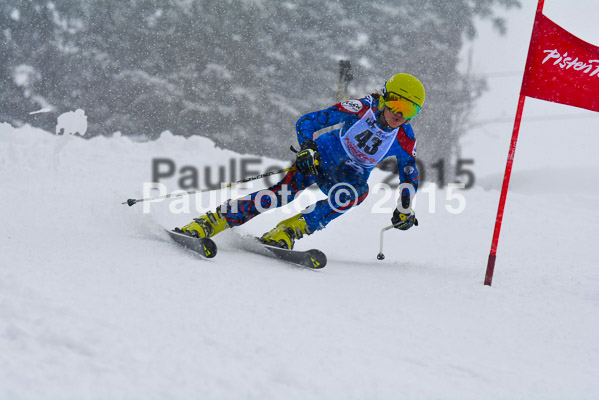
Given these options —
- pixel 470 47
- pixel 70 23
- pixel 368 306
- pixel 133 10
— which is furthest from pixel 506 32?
pixel 368 306

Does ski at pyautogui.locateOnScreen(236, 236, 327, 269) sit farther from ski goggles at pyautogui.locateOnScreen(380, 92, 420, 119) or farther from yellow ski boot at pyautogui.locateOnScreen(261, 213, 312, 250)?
ski goggles at pyautogui.locateOnScreen(380, 92, 420, 119)

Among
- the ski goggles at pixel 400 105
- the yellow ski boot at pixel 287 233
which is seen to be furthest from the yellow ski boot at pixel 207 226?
the ski goggles at pixel 400 105

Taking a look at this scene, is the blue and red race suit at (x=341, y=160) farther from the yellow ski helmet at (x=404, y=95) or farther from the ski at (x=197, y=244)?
the ski at (x=197, y=244)

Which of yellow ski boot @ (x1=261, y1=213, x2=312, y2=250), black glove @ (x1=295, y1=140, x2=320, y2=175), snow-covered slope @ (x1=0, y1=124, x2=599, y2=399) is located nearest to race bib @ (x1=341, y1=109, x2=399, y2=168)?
black glove @ (x1=295, y1=140, x2=320, y2=175)

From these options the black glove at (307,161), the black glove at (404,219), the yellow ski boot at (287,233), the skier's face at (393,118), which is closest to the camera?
the black glove at (307,161)

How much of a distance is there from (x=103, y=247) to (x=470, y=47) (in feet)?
75.2

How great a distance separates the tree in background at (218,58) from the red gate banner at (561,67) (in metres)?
18.2

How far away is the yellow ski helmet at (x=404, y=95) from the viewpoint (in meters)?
4.22

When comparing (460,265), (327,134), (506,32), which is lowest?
Result: (460,265)

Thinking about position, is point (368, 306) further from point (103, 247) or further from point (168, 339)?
point (103, 247)

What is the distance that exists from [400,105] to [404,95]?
0.08 m

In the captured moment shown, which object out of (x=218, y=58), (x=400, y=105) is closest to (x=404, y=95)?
(x=400, y=105)

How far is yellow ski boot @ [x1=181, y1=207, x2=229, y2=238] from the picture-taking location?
4191 mm

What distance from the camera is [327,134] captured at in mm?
4793
